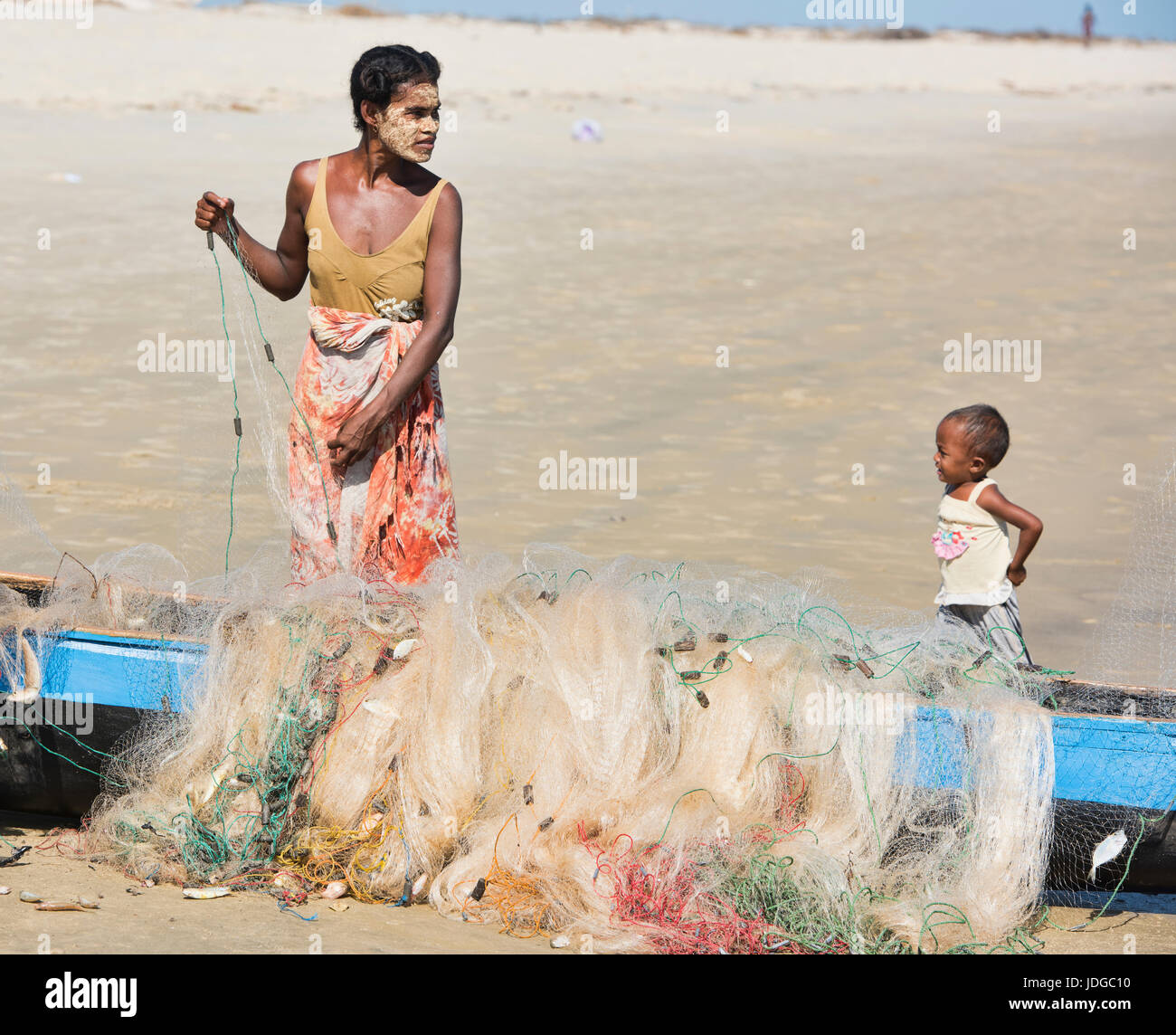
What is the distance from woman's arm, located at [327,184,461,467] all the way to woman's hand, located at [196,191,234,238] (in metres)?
0.72

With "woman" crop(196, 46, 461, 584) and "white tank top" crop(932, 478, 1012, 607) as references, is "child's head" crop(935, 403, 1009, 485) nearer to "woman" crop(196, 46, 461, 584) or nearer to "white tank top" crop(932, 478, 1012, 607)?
"white tank top" crop(932, 478, 1012, 607)

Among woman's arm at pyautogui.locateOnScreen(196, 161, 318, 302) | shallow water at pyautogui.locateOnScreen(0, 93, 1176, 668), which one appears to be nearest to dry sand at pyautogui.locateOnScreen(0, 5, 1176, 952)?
shallow water at pyautogui.locateOnScreen(0, 93, 1176, 668)

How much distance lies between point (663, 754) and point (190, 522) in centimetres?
243

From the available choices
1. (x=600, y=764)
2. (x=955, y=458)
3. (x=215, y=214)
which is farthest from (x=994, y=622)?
(x=215, y=214)

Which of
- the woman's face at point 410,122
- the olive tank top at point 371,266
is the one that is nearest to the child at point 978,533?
the olive tank top at point 371,266

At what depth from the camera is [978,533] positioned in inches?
183

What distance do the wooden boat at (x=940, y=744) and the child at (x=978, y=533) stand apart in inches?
18.0

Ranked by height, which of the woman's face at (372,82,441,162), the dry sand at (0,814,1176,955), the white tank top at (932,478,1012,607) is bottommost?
the dry sand at (0,814,1176,955)

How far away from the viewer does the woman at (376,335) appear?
13.9 feet

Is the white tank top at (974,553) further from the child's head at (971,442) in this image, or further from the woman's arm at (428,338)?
the woman's arm at (428,338)

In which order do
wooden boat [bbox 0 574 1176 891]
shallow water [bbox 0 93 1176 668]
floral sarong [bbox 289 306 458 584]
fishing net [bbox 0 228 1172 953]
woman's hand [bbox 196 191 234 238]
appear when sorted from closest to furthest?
fishing net [bbox 0 228 1172 953], wooden boat [bbox 0 574 1176 891], floral sarong [bbox 289 306 458 584], woman's hand [bbox 196 191 234 238], shallow water [bbox 0 93 1176 668]

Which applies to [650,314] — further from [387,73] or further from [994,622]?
[387,73]

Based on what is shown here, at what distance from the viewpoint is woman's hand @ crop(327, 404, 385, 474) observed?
4.23 meters

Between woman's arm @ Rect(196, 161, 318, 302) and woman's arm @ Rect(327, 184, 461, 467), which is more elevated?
→ woman's arm @ Rect(196, 161, 318, 302)
